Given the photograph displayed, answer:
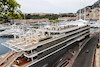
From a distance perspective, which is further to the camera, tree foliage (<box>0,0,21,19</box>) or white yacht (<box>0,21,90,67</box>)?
white yacht (<box>0,21,90,67</box>)

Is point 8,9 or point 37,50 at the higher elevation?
point 8,9

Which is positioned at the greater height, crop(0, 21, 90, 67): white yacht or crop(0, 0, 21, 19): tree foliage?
crop(0, 0, 21, 19): tree foliage

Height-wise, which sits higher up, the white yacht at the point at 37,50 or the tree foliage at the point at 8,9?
the tree foliage at the point at 8,9

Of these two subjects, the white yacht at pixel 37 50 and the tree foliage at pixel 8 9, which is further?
the white yacht at pixel 37 50

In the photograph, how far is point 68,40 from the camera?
21375mm

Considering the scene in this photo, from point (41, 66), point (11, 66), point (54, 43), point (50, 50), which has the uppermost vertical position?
point (54, 43)

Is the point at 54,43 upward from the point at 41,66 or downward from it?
upward

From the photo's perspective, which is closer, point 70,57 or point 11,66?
point 11,66

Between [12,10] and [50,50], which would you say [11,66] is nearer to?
[50,50]

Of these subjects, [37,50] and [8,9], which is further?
[37,50]

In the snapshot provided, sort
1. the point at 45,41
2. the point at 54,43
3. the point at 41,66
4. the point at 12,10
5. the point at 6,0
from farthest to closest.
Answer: the point at 54,43
the point at 45,41
the point at 41,66
the point at 12,10
the point at 6,0

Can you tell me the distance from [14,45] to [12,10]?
29.9ft

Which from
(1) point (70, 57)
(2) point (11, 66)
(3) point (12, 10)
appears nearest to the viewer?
(3) point (12, 10)

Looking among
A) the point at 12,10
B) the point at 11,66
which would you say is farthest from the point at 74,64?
the point at 12,10
